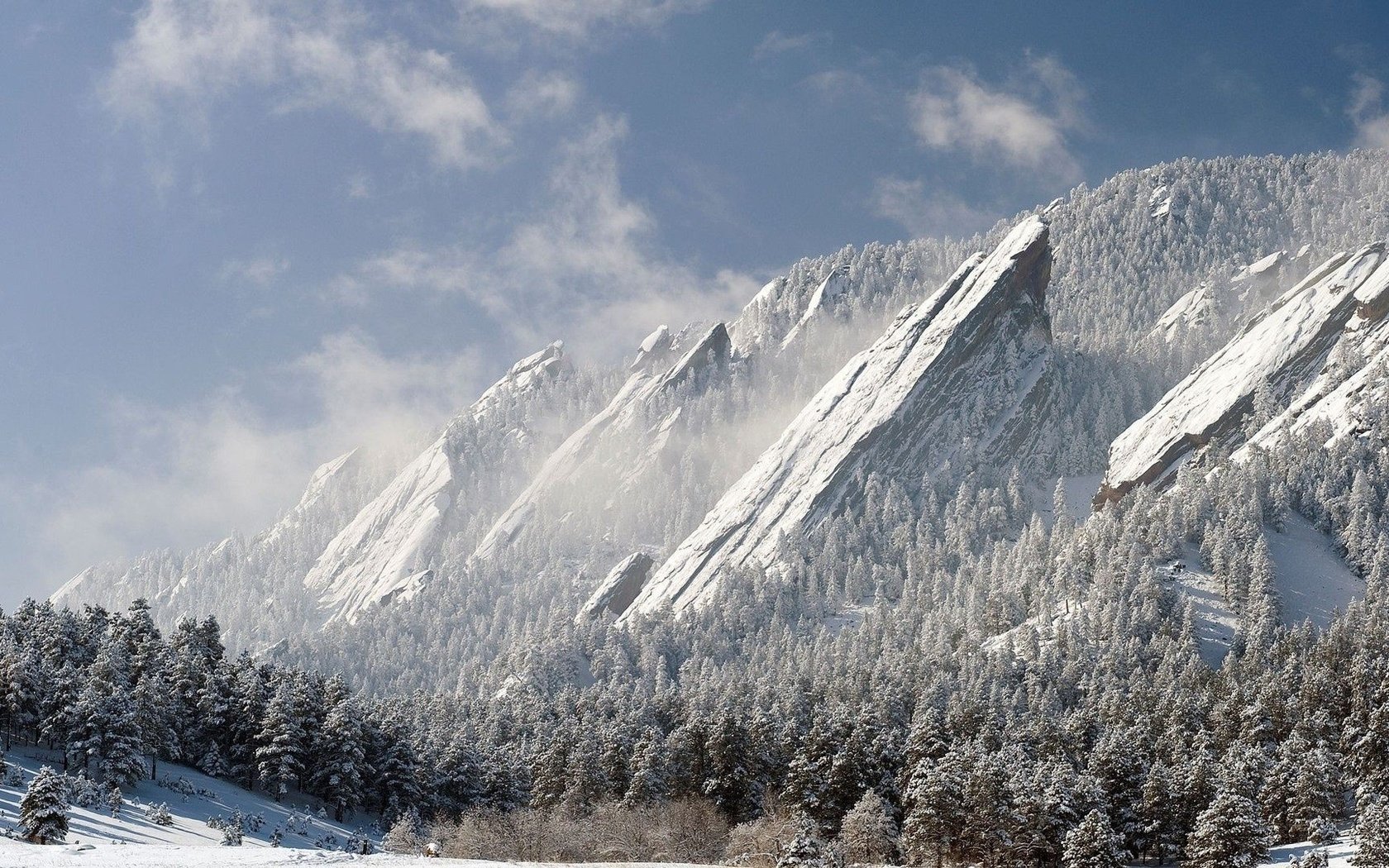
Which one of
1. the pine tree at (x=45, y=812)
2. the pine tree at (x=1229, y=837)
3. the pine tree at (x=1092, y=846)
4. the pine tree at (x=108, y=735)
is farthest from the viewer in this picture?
the pine tree at (x=108, y=735)

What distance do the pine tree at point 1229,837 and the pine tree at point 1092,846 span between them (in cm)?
509

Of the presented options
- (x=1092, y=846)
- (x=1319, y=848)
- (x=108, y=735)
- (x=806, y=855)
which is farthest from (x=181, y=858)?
(x=1319, y=848)

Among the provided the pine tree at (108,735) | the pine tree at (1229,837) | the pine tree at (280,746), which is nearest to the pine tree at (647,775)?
the pine tree at (280,746)

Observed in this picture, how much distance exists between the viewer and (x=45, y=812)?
58.6 meters

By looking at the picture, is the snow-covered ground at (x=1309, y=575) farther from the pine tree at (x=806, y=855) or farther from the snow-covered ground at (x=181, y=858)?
the snow-covered ground at (x=181, y=858)

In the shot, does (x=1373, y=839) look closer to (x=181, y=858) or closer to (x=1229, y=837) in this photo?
(x=1229, y=837)

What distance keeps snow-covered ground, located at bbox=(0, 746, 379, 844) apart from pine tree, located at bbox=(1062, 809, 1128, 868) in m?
50.4

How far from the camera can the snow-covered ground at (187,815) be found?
66.5 meters

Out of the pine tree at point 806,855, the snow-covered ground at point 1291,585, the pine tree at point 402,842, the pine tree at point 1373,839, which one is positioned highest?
the snow-covered ground at point 1291,585

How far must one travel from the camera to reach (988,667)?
489 feet

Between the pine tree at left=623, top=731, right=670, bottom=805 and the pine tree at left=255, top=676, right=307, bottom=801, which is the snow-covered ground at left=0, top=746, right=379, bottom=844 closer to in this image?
the pine tree at left=255, top=676, right=307, bottom=801

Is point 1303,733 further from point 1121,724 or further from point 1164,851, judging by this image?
point 1164,851

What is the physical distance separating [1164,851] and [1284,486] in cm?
12101

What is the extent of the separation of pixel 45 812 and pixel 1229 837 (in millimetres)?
69748
